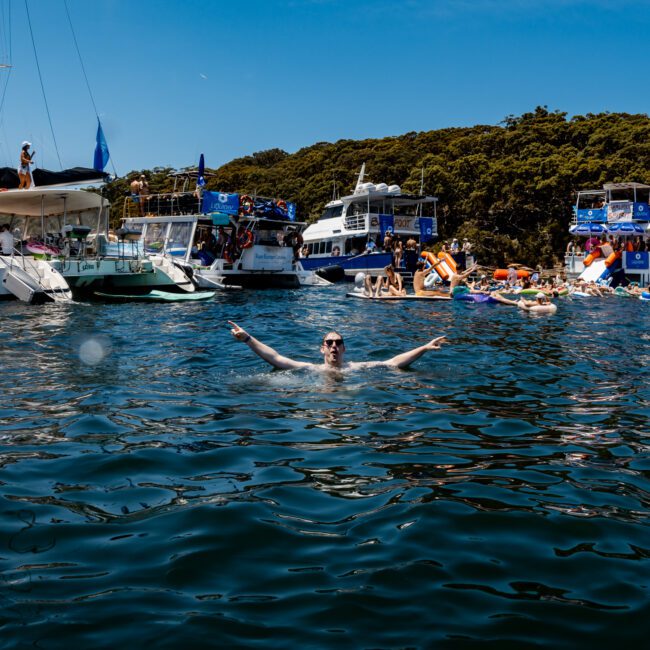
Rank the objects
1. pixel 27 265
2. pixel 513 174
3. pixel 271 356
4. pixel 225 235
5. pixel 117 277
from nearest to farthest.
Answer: pixel 271 356, pixel 27 265, pixel 117 277, pixel 225 235, pixel 513 174

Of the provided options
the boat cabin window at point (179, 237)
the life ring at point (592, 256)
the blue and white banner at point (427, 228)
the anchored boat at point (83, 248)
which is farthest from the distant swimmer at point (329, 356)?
the blue and white banner at point (427, 228)

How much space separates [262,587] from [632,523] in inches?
88.5

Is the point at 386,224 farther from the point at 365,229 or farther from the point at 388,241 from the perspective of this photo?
the point at 388,241

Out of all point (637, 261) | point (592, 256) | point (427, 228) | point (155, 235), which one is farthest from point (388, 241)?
point (155, 235)

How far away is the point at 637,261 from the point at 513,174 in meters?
13.2

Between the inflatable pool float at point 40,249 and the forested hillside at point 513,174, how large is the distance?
26.2 meters

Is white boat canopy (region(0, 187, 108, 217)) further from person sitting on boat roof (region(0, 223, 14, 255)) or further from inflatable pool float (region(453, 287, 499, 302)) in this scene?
inflatable pool float (region(453, 287, 499, 302))

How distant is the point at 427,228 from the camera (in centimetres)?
3969

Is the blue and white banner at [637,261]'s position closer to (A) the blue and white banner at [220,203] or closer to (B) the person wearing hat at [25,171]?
(A) the blue and white banner at [220,203]

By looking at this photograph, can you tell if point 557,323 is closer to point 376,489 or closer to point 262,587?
point 376,489

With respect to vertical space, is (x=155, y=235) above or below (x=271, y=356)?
above

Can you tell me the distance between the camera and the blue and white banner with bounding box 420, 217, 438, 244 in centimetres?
3953

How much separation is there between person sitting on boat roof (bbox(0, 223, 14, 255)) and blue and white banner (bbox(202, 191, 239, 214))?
9744mm

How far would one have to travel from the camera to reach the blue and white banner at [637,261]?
1283 inches
